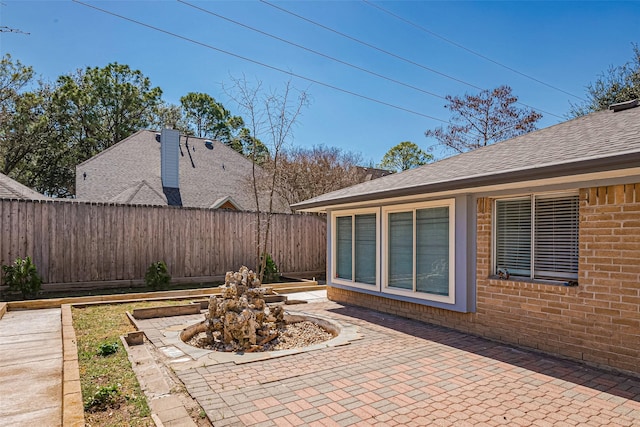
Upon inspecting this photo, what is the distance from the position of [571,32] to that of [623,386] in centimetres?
1314

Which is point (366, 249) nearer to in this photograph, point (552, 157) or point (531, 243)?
point (531, 243)

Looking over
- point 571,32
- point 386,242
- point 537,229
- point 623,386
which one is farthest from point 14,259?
point 571,32

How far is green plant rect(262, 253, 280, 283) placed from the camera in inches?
452

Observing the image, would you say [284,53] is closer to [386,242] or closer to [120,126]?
[386,242]

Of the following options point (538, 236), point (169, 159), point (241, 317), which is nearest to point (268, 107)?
point (241, 317)

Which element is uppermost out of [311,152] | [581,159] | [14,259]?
[311,152]

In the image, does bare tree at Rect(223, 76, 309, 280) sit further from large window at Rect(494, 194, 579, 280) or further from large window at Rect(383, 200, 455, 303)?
large window at Rect(494, 194, 579, 280)

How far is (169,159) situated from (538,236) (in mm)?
13585

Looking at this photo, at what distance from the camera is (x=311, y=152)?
722 inches

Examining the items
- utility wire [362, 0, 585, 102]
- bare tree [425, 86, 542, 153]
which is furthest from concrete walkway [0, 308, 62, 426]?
bare tree [425, 86, 542, 153]

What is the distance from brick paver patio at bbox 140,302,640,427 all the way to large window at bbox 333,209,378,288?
104 inches

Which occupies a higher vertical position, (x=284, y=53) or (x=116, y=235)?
(x=284, y=53)

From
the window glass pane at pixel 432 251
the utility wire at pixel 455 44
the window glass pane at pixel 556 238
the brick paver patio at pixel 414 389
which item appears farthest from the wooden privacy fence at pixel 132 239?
the window glass pane at pixel 556 238

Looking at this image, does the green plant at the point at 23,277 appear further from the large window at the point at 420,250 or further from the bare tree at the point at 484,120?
the bare tree at the point at 484,120
